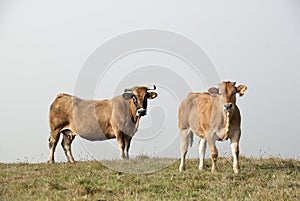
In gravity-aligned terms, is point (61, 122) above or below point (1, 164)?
above

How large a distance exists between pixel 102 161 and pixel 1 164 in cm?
359

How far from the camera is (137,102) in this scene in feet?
52.6

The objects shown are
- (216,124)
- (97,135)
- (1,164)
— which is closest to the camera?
(216,124)

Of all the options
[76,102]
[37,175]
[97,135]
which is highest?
[76,102]

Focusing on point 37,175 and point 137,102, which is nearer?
point 37,175

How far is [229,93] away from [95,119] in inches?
284

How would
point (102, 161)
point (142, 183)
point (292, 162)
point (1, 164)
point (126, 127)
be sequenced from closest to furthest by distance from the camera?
1. point (142, 183)
2. point (292, 162)
3. point (102, 161)
4. point (1, 164)
5. point (126, 127)

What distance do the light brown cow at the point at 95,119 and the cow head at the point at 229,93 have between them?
477 cm

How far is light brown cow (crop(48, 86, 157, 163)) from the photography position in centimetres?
1664

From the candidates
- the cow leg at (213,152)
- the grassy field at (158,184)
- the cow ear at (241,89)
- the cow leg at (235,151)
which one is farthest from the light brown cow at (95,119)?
the cow leg at (235,151)

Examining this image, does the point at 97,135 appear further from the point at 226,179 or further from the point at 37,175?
the point at 226,179

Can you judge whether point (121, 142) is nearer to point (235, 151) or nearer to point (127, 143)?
point (127, 143)

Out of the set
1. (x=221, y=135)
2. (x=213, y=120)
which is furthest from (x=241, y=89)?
(x=221, y=135)

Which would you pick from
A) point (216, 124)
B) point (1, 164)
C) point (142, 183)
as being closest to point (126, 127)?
point (1, 164)
